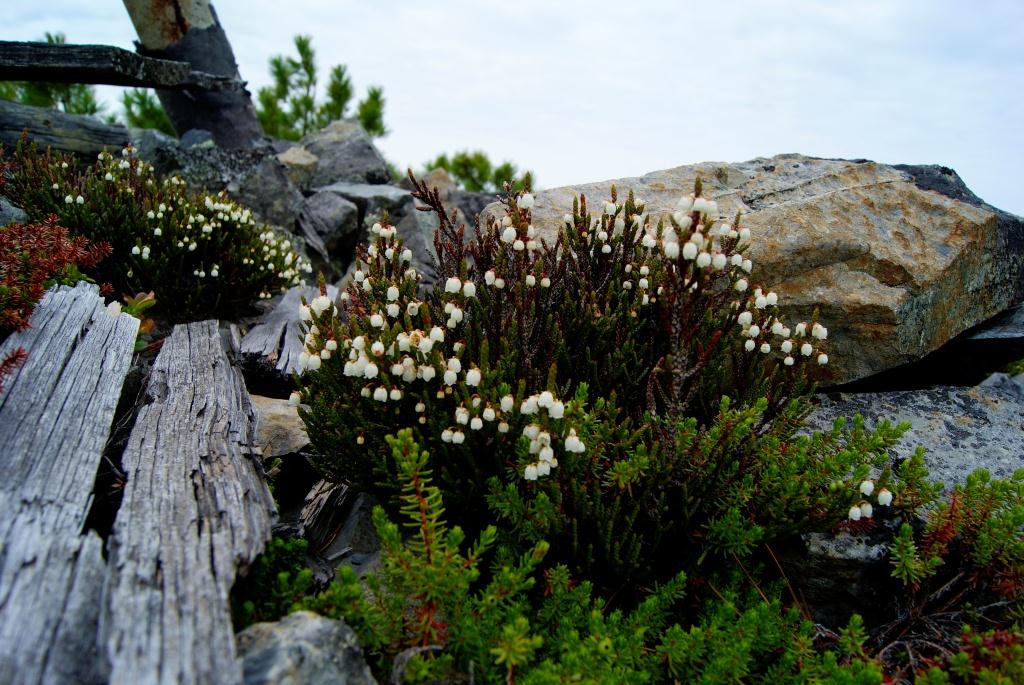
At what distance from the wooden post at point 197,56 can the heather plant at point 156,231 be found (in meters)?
4.16

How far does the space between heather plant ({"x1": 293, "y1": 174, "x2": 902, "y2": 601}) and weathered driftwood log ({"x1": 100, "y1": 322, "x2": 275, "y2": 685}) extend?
52 centimetres

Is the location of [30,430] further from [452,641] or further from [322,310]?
[452,641]

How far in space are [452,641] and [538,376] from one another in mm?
1428

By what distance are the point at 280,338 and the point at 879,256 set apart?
498cm

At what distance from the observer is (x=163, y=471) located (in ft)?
10.1

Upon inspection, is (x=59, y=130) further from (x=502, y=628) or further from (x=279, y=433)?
(x=502, y=628)

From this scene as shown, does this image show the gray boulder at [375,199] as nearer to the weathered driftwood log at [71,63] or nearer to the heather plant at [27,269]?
the weathered driftwood log at [71,63]

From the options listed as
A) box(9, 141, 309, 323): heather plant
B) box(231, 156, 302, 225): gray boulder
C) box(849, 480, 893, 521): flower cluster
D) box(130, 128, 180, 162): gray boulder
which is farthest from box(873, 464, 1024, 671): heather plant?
box(130, 128, 180, 162): gray boulder

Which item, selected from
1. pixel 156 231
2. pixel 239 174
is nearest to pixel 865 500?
pixel 156 231

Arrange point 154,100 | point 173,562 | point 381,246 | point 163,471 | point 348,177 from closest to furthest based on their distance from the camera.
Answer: point 173,562 < point 163,471 < point 381,246 < point 348,177 < point 154,100

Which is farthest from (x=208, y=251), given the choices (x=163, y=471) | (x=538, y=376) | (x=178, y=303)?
(x=538, y=376)

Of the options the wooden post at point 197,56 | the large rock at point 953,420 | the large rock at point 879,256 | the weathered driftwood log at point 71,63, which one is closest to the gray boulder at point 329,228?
the wooden post at point 197,56

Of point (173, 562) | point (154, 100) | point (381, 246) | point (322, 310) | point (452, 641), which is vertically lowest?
point (452, 641)

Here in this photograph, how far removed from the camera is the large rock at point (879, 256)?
5043 millimetres
